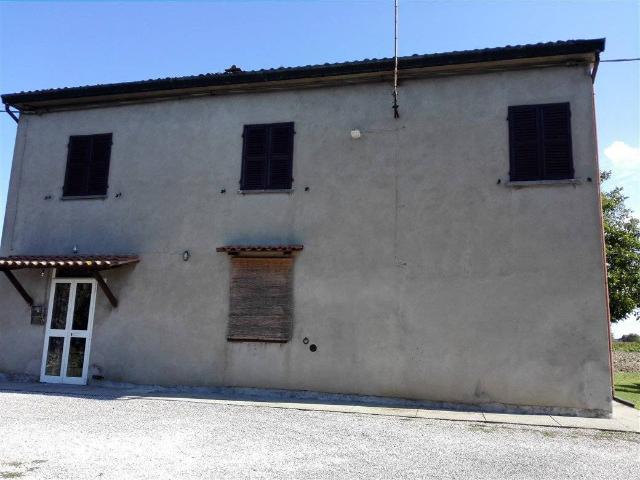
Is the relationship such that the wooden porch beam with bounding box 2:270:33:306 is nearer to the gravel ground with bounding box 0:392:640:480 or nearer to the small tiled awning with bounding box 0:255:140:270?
the small tiled awning with bounding box 0:255:140:270

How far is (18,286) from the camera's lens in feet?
33.1

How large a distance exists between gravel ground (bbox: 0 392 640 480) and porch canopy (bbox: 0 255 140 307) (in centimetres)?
252

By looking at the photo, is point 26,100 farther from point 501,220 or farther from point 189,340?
point 501,220

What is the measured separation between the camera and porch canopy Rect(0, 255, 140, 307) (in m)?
9.38

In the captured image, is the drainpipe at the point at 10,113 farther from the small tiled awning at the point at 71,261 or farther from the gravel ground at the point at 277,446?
the gravel ground at the point at 277,446

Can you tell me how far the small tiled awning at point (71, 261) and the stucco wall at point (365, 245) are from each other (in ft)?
1.28

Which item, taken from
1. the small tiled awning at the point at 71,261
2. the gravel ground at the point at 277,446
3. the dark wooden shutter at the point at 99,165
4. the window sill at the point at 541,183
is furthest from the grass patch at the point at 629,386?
the dark wooden shutter at the point at 99,165

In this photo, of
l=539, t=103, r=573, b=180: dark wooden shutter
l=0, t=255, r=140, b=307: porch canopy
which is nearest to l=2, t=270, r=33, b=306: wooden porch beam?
l=0, t=255, r=140, b=307: porch canopy

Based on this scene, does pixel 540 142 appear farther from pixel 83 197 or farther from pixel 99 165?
pixel 83 197

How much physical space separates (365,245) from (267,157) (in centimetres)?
262

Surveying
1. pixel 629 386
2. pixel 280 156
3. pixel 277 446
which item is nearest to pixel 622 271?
pixel 629 386

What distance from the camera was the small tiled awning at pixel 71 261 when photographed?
934 cm

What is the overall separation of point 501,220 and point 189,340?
6102 mm

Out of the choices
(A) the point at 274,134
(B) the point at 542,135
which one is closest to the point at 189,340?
(A) the point at 274,134
